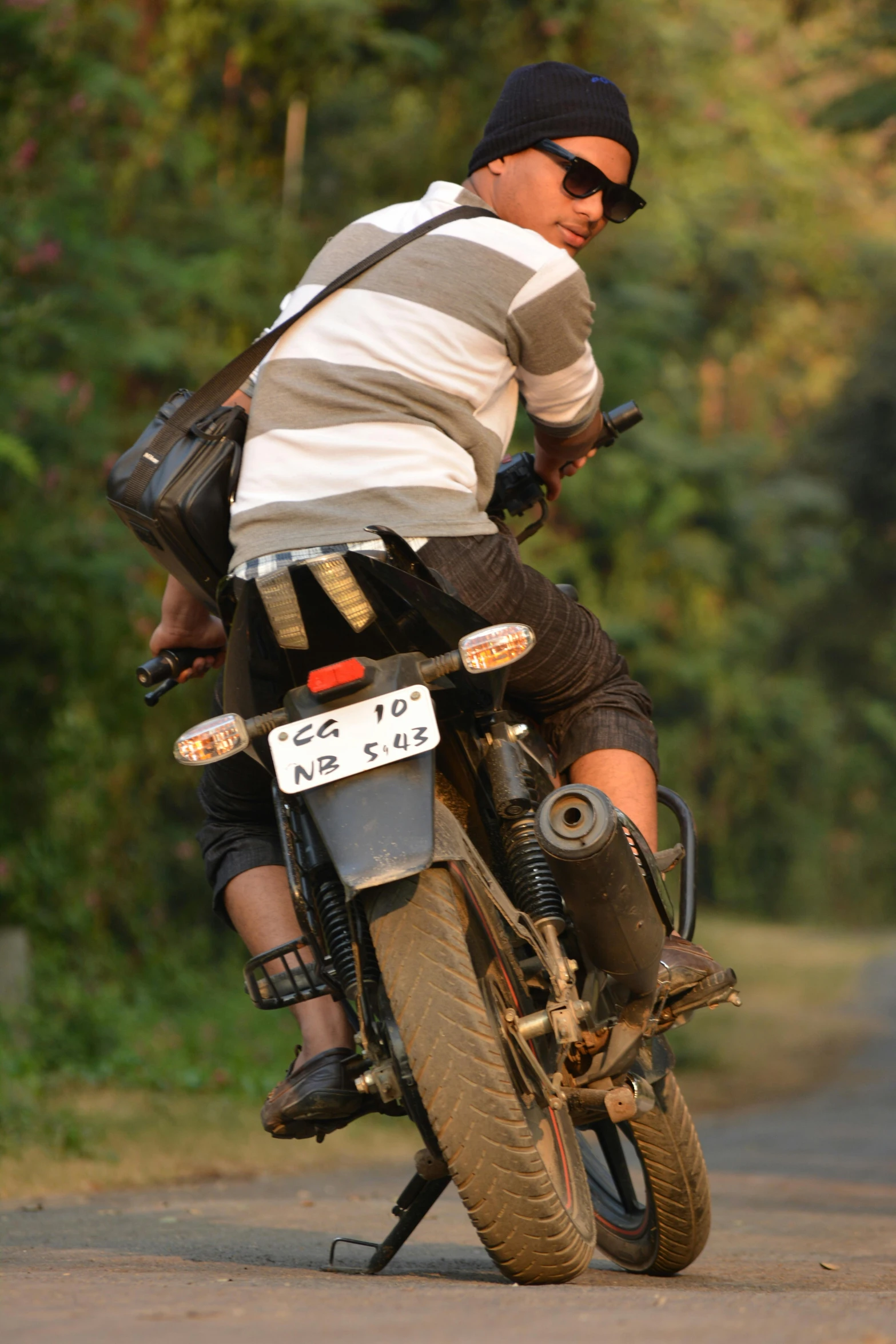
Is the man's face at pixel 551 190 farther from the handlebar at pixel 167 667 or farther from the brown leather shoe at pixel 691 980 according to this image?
the brown leather shoe at pixel 691 980

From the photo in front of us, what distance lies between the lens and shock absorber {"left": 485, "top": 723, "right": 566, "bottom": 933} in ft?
10.3

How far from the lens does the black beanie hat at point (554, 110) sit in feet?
11.3

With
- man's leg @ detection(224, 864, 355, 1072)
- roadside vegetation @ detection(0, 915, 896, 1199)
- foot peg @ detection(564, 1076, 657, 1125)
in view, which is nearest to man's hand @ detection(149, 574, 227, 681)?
man's leg @ detection(224, 864, 355, 1072)

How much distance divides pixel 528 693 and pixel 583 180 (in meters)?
1.01

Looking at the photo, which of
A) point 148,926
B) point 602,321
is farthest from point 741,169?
point 148,926

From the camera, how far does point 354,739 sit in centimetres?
288

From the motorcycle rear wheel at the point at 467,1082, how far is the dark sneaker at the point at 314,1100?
42 cm

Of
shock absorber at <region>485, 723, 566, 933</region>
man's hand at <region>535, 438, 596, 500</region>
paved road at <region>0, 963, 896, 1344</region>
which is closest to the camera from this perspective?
paved road at <region>0, 963, 896, 1344</region>

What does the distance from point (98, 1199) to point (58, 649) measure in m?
3.71

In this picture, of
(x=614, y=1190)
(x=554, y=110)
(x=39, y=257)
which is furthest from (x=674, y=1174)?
(x=39, y=257)

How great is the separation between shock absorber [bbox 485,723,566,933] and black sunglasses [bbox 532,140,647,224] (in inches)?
43.3

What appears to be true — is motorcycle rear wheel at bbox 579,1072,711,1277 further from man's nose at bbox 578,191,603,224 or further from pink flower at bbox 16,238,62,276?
pink flower at bbox 16,238,62,276

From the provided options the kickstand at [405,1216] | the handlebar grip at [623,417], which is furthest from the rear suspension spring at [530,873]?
the handlebar grip at [623,417]

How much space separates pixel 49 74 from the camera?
Result: 8273mm
